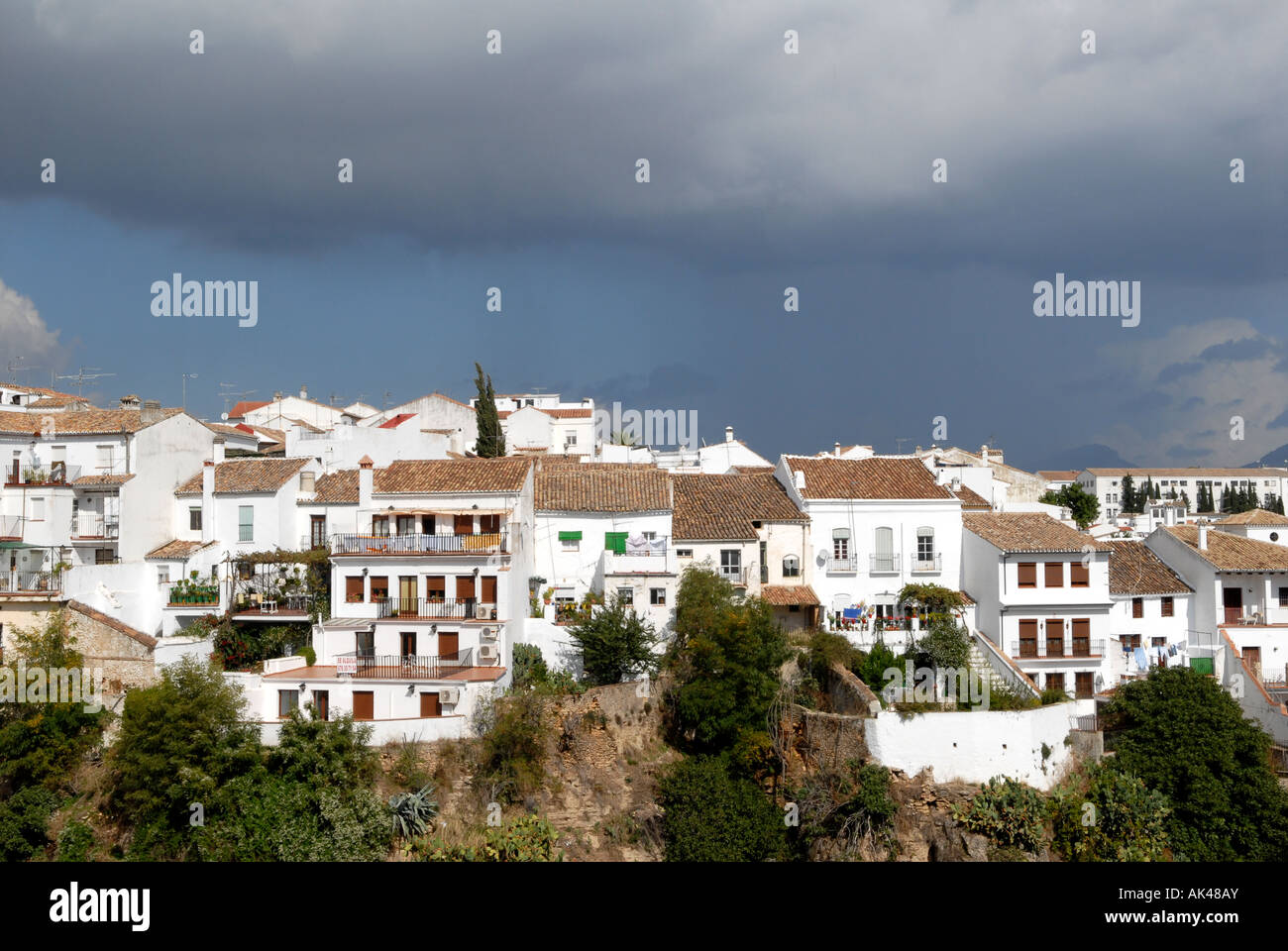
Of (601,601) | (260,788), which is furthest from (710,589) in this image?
(260,788)

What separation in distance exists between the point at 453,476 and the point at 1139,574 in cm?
2753

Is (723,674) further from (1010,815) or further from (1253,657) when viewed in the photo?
(1253,657)

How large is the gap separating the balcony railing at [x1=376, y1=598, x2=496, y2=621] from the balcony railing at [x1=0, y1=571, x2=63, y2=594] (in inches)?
484

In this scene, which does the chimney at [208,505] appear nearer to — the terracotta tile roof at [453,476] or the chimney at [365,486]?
the chimney at [365,486]

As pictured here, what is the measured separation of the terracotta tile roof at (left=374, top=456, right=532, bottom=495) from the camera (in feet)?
121

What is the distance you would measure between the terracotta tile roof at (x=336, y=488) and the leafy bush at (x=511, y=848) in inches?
591

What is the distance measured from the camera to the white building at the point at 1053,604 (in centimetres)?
3662

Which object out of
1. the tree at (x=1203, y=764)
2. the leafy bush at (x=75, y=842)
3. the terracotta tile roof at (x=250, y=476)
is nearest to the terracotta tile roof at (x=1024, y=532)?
the tree at (x=1203, y=764)

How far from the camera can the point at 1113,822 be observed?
28.3 metres

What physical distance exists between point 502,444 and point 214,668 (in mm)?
29284

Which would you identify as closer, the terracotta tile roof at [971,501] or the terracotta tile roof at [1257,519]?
the terracotta tile roof at [971,501]

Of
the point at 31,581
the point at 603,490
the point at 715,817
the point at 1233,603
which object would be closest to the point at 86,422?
the point at 31,581
